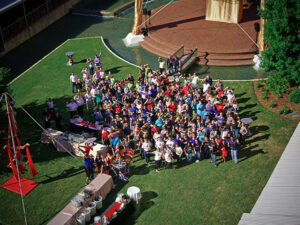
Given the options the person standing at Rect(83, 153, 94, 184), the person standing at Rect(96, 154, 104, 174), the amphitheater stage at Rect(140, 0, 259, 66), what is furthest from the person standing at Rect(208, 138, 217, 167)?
the amphitheater stage at Rect(140, 0, 259, 66)

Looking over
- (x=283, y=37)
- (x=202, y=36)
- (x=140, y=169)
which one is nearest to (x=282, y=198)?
(x=140, y=169)

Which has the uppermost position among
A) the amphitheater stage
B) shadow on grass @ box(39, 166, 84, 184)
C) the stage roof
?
the stage roof

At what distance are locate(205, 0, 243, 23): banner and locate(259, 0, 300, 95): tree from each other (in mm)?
9283

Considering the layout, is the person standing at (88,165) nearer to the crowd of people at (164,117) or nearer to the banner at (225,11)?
the crowd of people at (164,117)

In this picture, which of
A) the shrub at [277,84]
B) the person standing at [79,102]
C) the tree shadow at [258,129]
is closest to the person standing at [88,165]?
the person standing at [79,102]

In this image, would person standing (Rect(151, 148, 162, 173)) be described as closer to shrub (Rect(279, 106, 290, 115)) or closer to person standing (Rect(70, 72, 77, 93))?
shrub (Rect(279, 106, 290, 115))

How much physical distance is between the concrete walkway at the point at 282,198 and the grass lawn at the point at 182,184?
1.59m

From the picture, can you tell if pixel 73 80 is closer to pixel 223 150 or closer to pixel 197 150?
pixel 197 150

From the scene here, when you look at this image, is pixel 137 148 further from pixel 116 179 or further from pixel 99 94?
pixel 99 94

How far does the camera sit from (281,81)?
80.3 feet

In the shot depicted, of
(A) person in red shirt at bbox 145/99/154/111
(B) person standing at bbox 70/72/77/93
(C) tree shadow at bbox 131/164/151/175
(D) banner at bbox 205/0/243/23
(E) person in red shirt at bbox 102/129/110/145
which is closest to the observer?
(C) tree shadow at bbox 131/164/151/175

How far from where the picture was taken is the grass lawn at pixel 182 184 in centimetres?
1717

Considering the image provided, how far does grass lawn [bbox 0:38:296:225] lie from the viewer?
1717 cm

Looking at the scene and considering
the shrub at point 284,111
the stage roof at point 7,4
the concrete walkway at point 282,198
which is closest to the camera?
the concrete walkway at point 282,198
